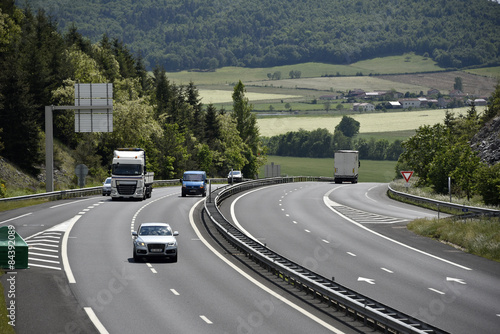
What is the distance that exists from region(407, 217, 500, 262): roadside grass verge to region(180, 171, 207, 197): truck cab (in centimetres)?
2544

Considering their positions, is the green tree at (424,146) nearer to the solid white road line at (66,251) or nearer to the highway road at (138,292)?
the solid white road line at (66,251)

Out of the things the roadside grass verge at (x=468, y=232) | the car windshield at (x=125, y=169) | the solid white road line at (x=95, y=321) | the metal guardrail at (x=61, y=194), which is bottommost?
the metal guardrail at (x=61, y=194)

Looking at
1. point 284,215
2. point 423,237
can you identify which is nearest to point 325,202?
point 284,215

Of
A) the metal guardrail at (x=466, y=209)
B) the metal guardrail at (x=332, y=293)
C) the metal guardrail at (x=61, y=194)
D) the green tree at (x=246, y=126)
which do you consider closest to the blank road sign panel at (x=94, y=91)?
the metal guardrail at (x=61, y=194)

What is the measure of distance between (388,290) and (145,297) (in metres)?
7.65

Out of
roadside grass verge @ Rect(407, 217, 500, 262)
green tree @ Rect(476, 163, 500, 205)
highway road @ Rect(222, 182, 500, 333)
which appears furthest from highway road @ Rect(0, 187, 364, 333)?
green tree @ Rect(476, 163, 500, 205)

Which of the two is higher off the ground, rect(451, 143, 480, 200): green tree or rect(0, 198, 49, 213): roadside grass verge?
rect(451, 143, 480, 200): green tree

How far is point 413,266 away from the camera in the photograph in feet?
89.5

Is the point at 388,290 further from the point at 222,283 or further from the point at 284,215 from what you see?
the point at 284,215

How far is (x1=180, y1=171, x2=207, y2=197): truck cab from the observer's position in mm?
61719

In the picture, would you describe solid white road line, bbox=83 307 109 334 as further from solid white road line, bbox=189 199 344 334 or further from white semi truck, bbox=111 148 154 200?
white semi truck, bbox=111 148 154 200

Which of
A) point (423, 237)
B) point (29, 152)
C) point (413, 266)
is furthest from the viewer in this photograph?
point (29, 152)

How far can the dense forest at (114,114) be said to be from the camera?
68.9m

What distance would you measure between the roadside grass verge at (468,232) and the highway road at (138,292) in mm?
11251
